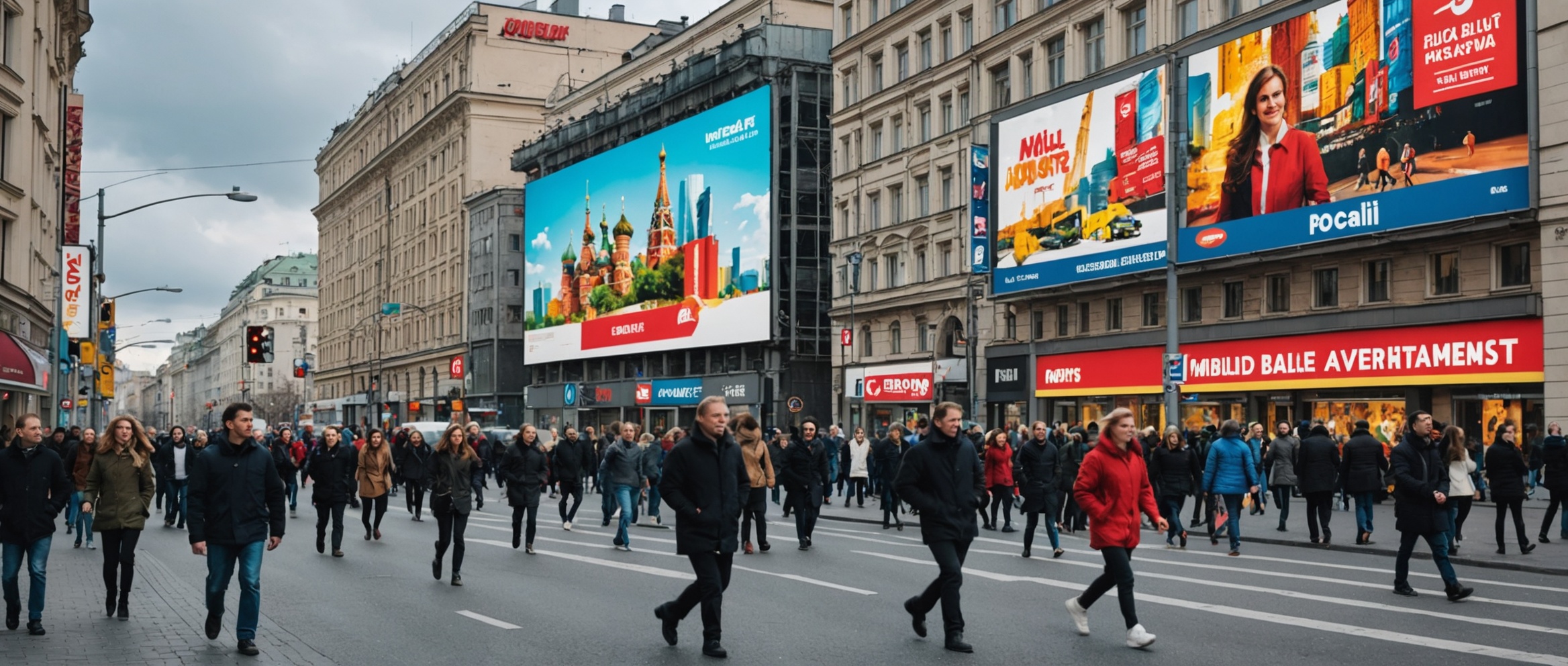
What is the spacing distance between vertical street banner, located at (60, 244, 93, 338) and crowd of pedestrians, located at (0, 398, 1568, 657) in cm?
1449

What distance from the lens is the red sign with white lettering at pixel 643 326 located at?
6544 cm

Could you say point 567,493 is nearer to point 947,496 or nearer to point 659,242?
point 947,496

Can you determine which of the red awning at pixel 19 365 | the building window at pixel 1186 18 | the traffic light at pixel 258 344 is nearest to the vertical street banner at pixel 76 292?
the red awning at pixel 19 365

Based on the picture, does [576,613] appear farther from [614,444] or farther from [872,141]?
[872,141]

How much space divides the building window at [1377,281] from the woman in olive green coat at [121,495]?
27292 millimetres

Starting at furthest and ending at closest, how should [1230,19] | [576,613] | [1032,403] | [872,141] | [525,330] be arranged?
[525,330] < [872,141] < [1032,403] < [1230,19] < [576,613]

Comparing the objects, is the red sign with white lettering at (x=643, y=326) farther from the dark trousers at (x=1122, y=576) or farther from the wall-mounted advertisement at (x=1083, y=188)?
the dark trousers at (x=1122, y=576)

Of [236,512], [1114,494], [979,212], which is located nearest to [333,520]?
[236,512]

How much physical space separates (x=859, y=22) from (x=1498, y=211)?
1215 inches

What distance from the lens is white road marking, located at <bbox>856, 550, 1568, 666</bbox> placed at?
33.1 feet

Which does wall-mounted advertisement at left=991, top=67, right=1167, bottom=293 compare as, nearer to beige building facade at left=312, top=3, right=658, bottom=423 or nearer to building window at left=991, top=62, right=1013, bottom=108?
building window at left=991, top=62, right=1013, bottom=108

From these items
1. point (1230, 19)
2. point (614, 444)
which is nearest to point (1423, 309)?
point (1230, 19)

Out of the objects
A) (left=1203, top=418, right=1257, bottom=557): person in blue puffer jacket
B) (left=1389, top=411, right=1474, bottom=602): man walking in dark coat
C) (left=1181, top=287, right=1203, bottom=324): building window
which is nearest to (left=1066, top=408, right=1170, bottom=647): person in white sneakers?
(left=1389, top=411, right=1474, bottom=602): man walking in dark coat

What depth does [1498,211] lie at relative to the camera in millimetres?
28953
